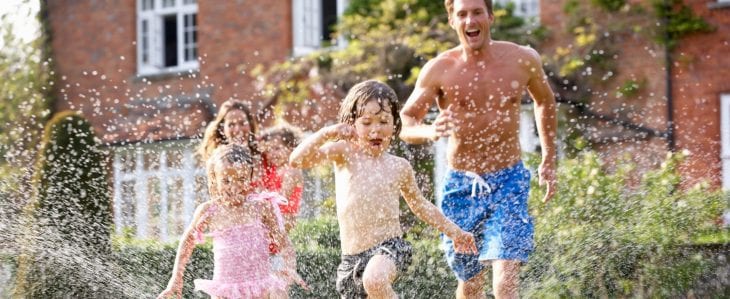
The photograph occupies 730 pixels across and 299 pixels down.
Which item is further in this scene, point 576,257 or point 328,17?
point 328,17

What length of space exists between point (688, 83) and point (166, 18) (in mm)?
7171

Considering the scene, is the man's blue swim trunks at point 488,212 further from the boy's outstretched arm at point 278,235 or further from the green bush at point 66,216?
the green bush at point 66,216

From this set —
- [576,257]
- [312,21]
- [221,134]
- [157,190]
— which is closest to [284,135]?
[221,134]

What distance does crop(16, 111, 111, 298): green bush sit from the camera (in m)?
8.23

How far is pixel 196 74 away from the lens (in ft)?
54.4

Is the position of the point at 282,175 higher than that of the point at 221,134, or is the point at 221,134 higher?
the point at 221,134

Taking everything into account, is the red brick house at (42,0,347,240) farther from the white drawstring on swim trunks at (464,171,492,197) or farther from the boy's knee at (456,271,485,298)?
the white drawstring on swim trunks at (464,171,492,197)

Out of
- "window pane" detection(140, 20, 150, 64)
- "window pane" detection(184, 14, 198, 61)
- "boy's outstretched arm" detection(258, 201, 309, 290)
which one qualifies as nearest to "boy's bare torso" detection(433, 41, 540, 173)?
"boy's outstretched arm" detection(258, 201, 309, 290)

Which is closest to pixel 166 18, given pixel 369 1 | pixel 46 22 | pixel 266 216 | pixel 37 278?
pixel 46 22

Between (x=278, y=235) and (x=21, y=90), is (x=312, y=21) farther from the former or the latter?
(x=278, y=235)

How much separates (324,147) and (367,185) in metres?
0.25

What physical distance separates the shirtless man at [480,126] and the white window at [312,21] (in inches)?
398

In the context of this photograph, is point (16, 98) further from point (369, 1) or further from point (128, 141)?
point (369, 1)

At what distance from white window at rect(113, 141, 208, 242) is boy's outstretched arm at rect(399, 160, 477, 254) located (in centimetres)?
307
